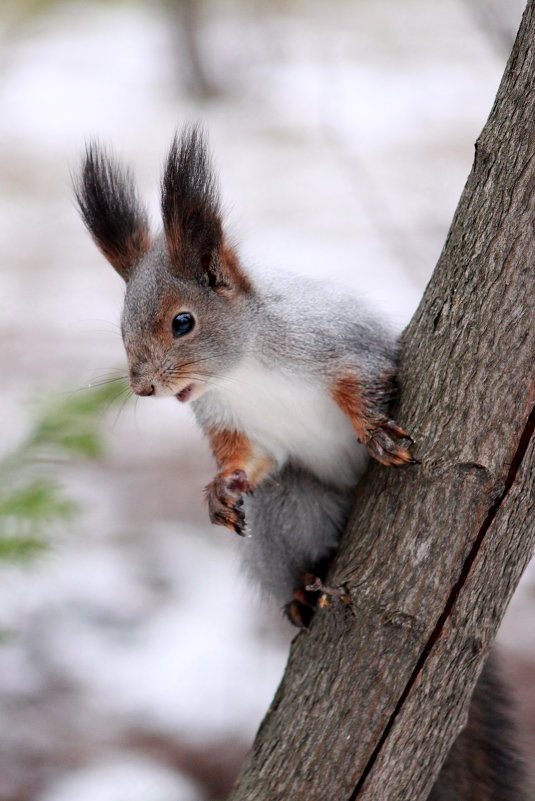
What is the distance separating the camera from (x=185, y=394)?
1422mm

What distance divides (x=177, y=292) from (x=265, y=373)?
17 cm

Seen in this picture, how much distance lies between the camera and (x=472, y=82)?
5.03 metres

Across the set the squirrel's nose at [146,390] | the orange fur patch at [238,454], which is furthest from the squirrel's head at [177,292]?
the orange fur patch at [238,454]

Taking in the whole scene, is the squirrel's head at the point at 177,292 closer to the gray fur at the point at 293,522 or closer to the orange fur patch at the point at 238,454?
the orange fur patch at the point at 238,454

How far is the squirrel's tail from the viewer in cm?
152

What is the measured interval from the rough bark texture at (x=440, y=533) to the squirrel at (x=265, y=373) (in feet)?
0.23

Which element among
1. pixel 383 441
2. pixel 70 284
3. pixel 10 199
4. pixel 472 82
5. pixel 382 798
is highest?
pixel 472 82

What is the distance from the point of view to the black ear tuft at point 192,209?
128 cm

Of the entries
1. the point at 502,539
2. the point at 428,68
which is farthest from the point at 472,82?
the point at 502,539

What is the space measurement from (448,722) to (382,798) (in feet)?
0.42

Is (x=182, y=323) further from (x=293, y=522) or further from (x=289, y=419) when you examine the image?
(x=293, y=522)

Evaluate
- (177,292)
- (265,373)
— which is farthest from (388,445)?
(177,292)

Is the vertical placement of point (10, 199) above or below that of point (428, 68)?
below

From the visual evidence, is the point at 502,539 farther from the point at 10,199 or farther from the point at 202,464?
the point at 10,199
